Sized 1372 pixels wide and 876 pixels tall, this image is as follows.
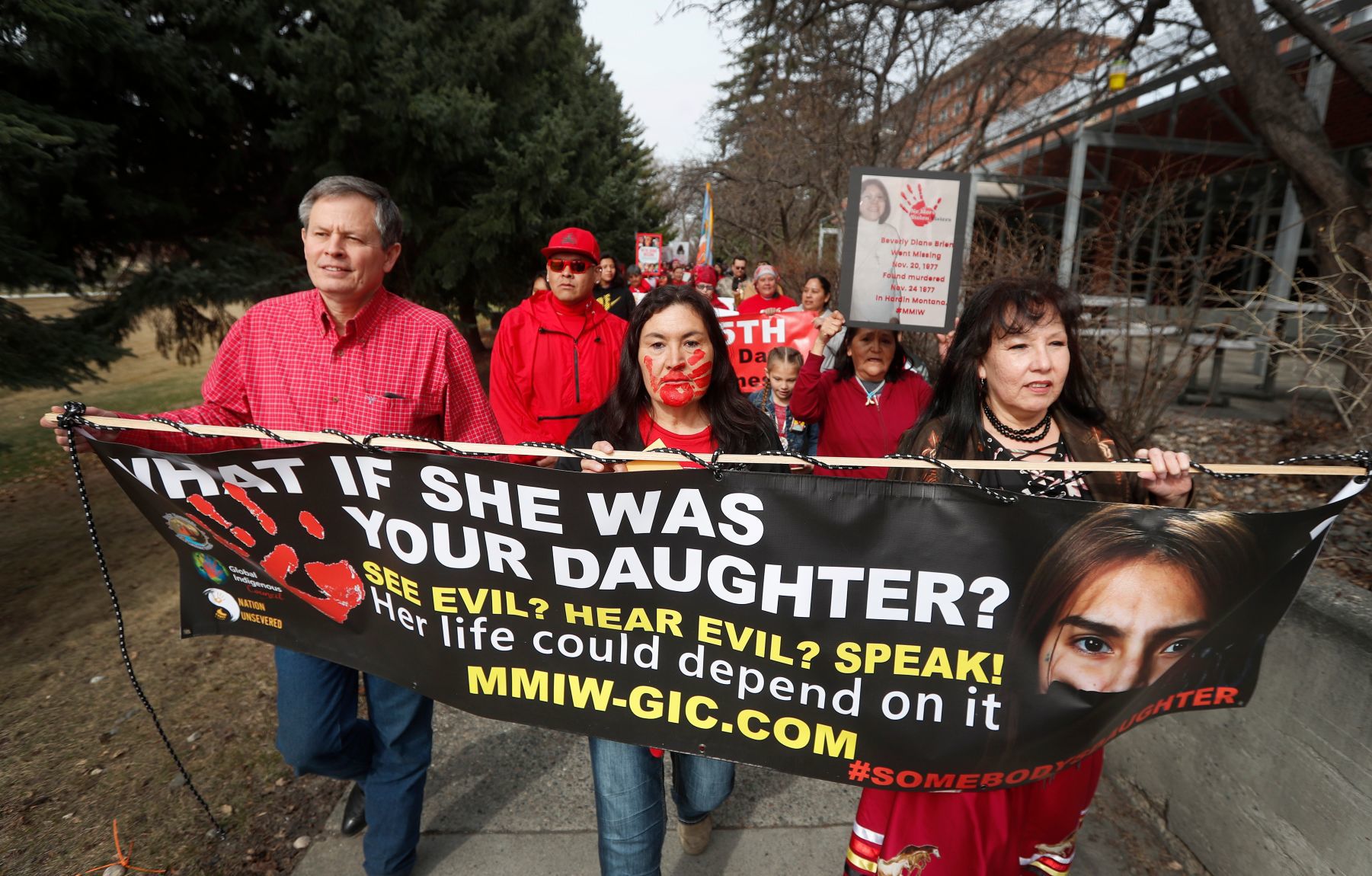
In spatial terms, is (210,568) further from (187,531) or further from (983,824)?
(983,824)

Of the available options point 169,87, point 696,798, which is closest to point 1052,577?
point 696,798

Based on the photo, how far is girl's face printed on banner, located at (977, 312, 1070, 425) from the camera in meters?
2.00

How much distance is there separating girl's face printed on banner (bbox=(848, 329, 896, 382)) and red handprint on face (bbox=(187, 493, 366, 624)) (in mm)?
2650

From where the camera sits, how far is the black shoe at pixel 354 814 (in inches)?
109

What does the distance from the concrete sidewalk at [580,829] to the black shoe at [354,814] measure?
30 mm

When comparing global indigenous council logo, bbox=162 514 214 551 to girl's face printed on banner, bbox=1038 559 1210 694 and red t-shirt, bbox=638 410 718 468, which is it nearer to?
red t-shirt, bbox=638 410 718 468

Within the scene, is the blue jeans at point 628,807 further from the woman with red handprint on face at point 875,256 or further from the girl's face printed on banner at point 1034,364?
the woman with red handprint on face at point 875,256

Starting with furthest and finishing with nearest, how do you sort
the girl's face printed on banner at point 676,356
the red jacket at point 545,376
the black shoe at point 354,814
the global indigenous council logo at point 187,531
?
the red jacket at point 545,376
the black shoe at point 354,814
the girl's face printed on banner at point 676,356
the global indigenous council logo at point 187,531

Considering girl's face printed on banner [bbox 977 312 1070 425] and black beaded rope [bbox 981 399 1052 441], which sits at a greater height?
girl's face printed on banner [bbox 977 312 1070 425]

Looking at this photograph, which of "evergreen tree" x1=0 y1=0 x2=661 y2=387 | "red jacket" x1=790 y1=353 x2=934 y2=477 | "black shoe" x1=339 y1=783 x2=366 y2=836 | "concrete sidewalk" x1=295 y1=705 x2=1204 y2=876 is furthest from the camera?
"evergreen tree" x1=0 y1=0 x2=661 y2=387

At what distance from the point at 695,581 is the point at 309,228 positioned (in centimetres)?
164

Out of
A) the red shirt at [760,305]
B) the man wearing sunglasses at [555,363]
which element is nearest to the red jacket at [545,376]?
the man wearing sunglasses at [555,363]

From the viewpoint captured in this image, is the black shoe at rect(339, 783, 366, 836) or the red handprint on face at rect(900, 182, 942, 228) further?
the red handprint on face at rect(900, 182, 942, 228)

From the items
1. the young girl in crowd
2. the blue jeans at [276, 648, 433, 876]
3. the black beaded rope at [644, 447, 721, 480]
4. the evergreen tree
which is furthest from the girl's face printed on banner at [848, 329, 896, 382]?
the evergreen tree
